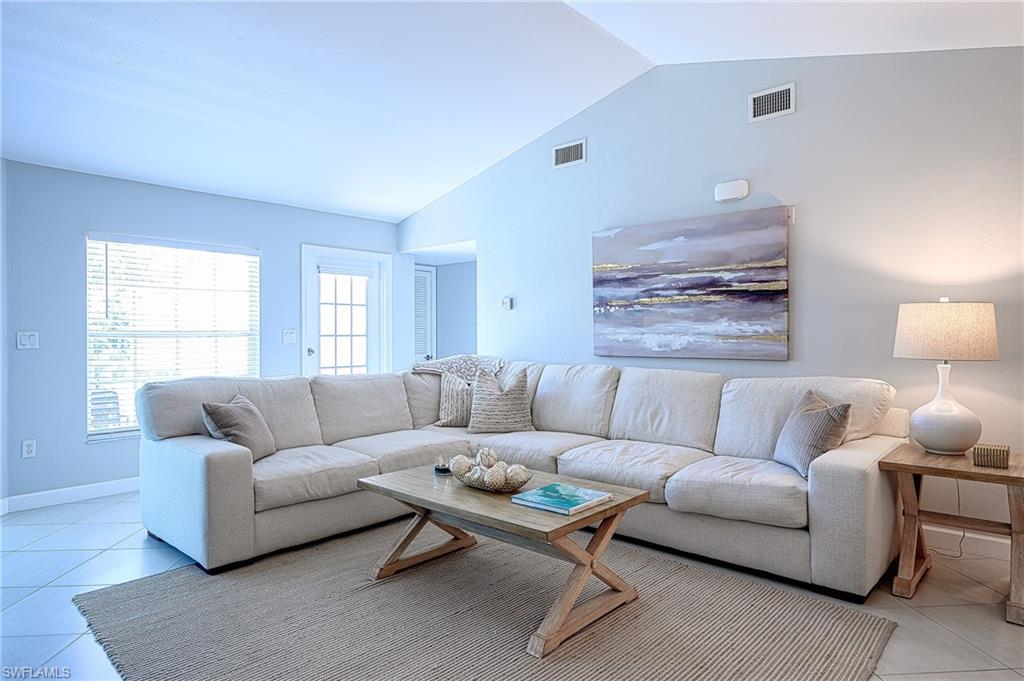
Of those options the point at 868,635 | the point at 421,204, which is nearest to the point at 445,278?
the point at 421,204

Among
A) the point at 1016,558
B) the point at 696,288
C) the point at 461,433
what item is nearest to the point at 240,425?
the point at 461,433

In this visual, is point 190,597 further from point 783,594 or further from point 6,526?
point 783,594

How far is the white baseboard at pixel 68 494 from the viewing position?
376 centimetres

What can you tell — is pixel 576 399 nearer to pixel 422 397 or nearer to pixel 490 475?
pixel 422 397

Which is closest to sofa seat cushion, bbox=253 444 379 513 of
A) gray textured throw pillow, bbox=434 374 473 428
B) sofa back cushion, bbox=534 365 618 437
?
gray textured throw pillow, bbox=434 374 473 428

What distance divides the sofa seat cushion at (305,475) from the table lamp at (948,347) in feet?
9.15

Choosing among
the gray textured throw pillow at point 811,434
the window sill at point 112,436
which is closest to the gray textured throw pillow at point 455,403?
the gray textured throw pillow at point 811,434

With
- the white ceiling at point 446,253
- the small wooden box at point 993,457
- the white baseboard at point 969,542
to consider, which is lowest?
the white baseboard at point 969,542

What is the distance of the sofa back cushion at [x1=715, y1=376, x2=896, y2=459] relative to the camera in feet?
9.81

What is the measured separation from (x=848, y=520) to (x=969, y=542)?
117cm

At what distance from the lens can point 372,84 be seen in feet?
11.7

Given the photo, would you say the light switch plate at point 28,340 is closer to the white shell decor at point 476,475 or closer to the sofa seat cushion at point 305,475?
the sofa seat cushion at point 305,475

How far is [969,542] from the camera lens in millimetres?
3016

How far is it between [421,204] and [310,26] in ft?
9.24
